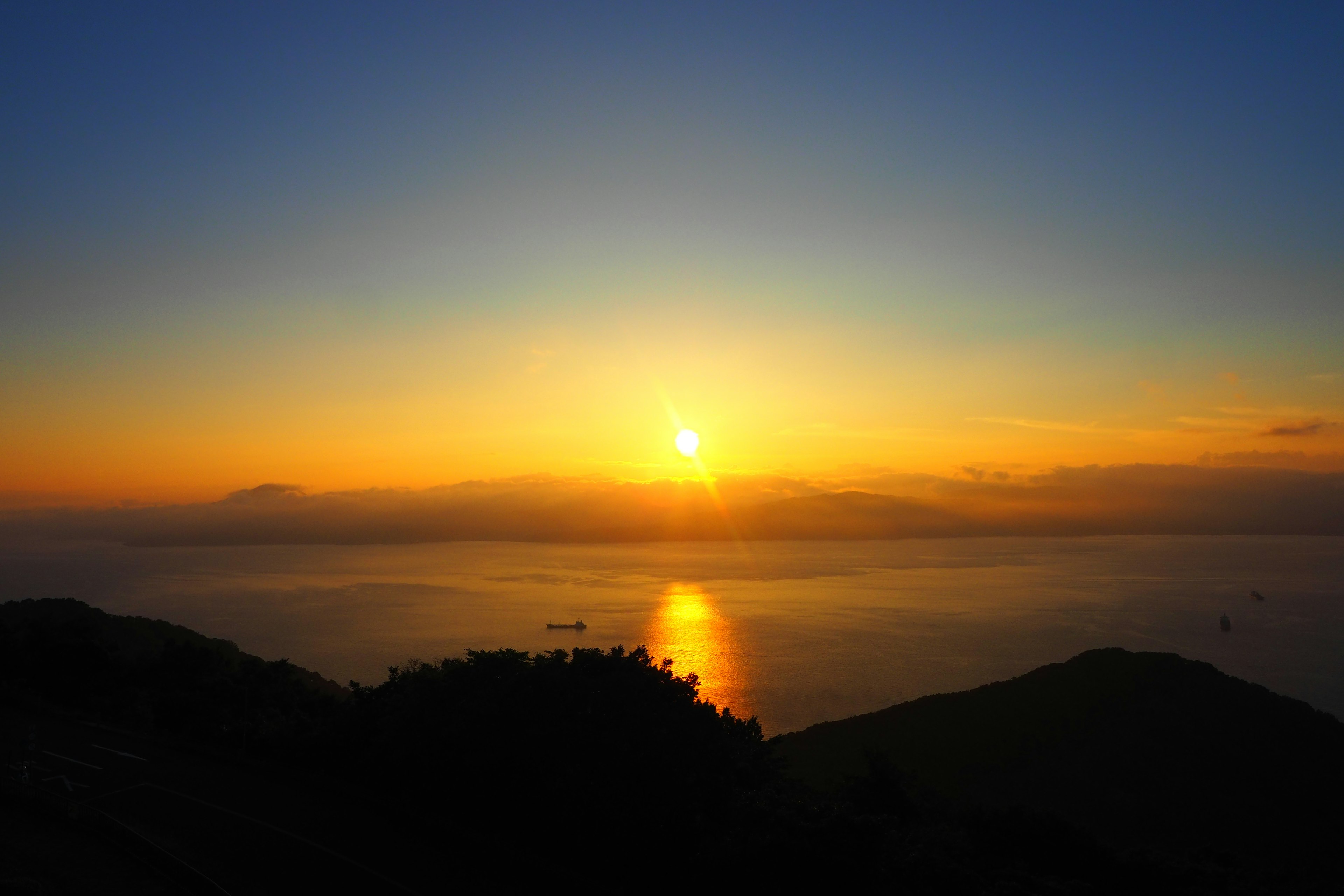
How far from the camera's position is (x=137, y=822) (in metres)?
13.1

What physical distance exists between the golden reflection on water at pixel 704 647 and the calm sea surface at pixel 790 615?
29 cm

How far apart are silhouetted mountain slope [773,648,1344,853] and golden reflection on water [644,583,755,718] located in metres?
11.3

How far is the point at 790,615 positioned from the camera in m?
87.2

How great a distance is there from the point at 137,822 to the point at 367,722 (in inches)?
167

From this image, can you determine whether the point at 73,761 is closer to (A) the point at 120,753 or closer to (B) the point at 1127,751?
(A) the point at 120,753

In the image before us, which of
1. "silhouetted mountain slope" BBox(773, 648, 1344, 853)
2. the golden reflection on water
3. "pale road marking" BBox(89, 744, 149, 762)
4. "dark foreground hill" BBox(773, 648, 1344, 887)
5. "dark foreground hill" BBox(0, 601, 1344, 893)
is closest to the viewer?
"dark foreground hill" BBox(0, 601, 1344, 893)

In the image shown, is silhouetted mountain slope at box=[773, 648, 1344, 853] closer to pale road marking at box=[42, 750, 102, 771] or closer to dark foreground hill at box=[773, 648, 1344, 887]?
dark foreground hill at box=[773, 648, 1344, 887]

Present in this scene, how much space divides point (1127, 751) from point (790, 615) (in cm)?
5539

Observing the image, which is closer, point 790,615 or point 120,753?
point 120,753

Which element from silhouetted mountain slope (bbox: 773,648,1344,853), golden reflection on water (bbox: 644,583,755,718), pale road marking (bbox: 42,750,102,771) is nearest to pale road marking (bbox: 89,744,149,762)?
pale road marking (bbox: 42,750,102,771)

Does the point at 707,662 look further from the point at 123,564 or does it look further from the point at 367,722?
the point at 123,564

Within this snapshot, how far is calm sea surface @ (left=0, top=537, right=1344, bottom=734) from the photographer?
5903 centimetres

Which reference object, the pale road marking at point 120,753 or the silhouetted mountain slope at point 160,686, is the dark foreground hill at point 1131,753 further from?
the pale road marking at point 120,753

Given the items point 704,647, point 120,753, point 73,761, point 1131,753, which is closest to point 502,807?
point 120,753
